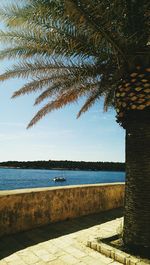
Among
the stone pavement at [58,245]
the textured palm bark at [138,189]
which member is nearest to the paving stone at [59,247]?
the stone pavement at [58,245]

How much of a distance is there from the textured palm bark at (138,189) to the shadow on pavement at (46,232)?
171 cm

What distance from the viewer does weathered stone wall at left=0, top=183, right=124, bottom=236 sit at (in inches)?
235

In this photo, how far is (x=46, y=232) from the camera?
613cm

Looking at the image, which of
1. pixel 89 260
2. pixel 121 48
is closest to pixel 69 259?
pixel 89 260

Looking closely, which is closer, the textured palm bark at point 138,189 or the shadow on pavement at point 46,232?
the textured palm bark at point 138,189

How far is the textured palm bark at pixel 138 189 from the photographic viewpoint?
16.2 feet

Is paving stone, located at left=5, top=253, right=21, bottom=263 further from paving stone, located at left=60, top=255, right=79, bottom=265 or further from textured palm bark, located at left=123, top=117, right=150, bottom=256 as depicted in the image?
textured palm bark, located at left=123, top=117, right=150, bottom=256

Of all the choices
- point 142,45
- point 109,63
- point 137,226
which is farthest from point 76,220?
point 142,45

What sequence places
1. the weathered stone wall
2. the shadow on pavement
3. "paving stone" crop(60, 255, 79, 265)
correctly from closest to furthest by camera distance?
"paving stone" crop(60, 255, 79, 265) → the shadow on pavement → the weathered stone wall

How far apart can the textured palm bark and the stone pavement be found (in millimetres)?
681

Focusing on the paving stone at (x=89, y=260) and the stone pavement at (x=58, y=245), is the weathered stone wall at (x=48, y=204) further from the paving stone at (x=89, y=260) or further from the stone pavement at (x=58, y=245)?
the paving stone at (x=89, y=260)

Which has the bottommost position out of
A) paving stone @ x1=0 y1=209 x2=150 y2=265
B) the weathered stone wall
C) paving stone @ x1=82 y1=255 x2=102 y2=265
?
paving stone @ x1=82 y1=255 x2=102 y2=265

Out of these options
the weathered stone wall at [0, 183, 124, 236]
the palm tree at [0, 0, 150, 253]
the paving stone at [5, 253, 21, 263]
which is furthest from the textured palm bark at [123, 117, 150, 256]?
Result: the weathered stone wall at [0, 183, 124, 236]

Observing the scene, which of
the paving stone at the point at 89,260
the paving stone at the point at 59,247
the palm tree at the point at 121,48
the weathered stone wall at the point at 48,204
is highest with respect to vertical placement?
the palm tree at the point at 121,48
